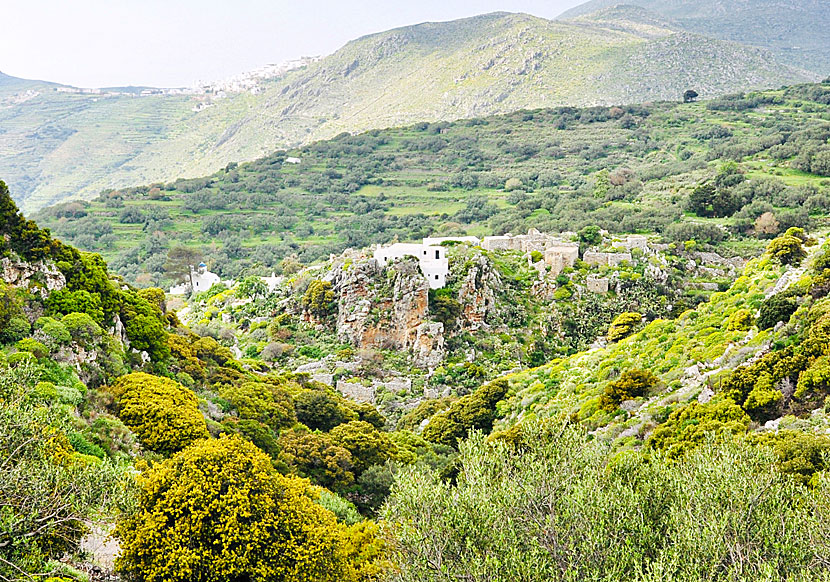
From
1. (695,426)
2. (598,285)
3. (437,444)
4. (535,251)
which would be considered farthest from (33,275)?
(535,251)

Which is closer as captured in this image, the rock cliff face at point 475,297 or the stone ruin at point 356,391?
the stone ruin at point 356,391

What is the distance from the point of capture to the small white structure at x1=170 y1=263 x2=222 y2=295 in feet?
238

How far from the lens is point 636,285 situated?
49406mm

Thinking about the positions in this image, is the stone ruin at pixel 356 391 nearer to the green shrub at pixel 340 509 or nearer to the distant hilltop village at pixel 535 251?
the distant hilltop village at pixel 535 251

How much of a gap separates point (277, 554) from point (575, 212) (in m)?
65.6

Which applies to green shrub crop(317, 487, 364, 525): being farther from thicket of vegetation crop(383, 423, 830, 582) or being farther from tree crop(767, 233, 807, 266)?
tree crop(767, 233, 807, 266)

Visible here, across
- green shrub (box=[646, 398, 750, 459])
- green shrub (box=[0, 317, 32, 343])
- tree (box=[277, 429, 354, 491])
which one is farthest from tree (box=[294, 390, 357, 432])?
green shrub (box=[646, 398, 750, 459])

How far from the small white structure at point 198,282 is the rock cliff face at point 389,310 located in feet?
89.1

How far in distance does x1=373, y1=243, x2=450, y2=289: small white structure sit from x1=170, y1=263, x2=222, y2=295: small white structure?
2782 centimetres

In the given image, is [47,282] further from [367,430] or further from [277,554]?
[277,554]

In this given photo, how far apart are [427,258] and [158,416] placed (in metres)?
31.3

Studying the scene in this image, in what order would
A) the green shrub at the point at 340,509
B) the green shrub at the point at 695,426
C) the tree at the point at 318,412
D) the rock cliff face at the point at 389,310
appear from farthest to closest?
the rock cliff face at the point at 389,310 → the tree at the point at 318,412 → the green shrub at the point at 340,509 → the green shrub at the point at 695,426

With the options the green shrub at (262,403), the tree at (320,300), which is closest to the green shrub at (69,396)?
the green shrub at (262,403)

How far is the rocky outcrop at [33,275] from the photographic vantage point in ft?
72.4
